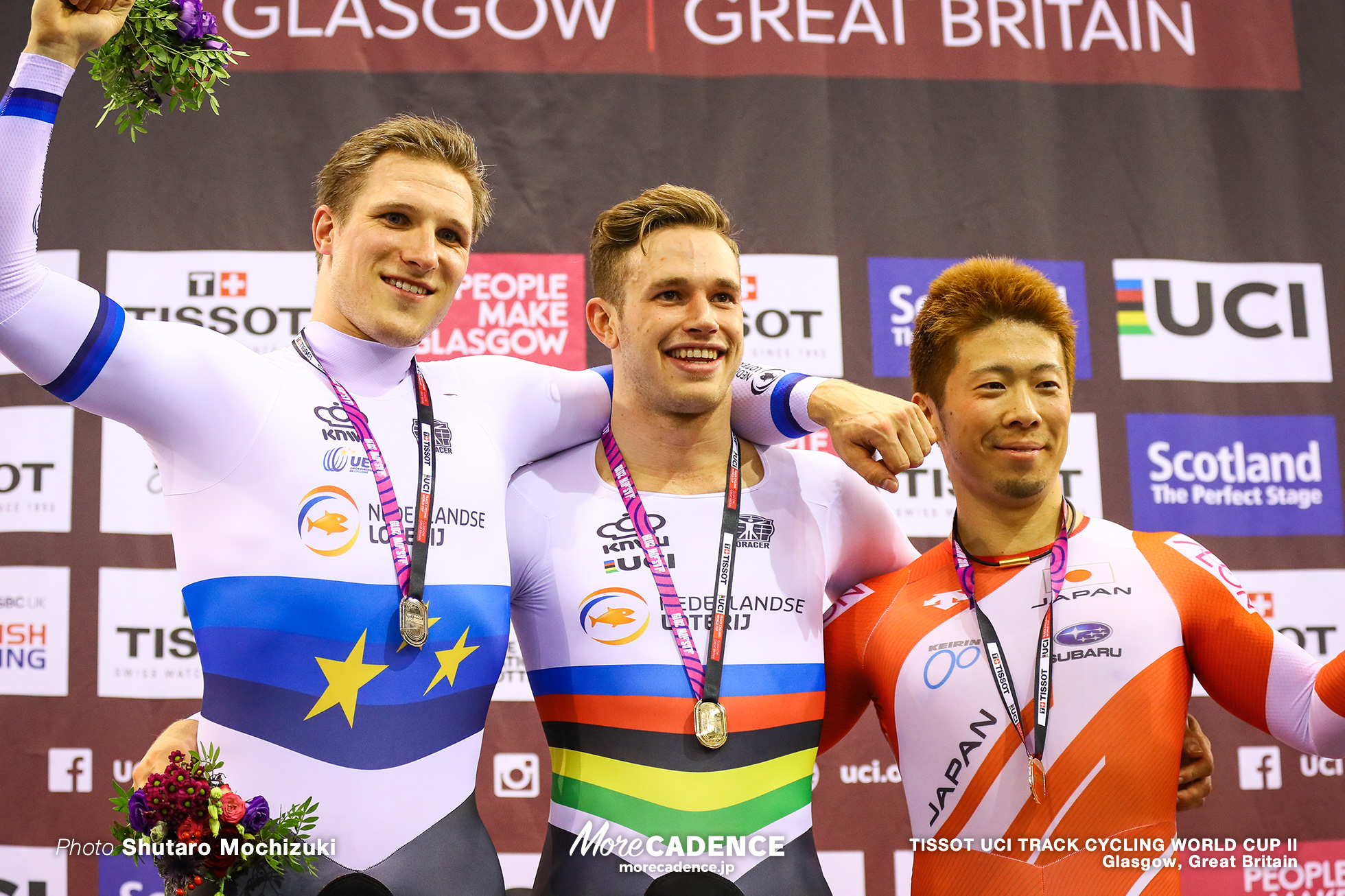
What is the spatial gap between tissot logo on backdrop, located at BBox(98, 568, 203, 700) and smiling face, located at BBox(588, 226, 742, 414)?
206 centimetres

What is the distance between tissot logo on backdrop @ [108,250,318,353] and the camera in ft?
11.4

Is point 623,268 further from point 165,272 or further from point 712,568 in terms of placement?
point 165,272

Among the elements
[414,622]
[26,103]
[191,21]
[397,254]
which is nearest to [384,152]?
[397,254]

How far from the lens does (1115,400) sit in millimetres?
3699

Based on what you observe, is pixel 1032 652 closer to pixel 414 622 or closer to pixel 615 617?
pixel 615 617

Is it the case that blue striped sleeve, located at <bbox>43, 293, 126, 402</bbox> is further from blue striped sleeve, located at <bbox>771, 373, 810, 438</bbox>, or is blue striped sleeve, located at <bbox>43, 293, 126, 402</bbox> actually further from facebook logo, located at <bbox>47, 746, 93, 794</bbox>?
facebook logo, located at <bbox>47, 746, 93, 794</bbox>

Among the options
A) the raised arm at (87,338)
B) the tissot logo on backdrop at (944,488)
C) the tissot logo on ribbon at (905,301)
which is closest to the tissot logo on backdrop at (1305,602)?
the tissot logo on backdrop at (944,488)

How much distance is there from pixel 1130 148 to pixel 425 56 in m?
2.67

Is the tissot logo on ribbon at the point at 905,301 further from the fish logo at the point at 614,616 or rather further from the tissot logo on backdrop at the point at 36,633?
the tissot logo on backdrop at the point at 36,633

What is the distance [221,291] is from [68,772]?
5.40ft

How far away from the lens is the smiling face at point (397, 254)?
1934 mm

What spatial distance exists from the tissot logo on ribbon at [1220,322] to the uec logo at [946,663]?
2128 mm

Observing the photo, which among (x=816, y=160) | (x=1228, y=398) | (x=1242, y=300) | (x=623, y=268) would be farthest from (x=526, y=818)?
(x=1242, y=300)

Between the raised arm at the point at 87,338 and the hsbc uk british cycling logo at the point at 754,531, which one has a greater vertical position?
the raised arm at the point at 87,338
